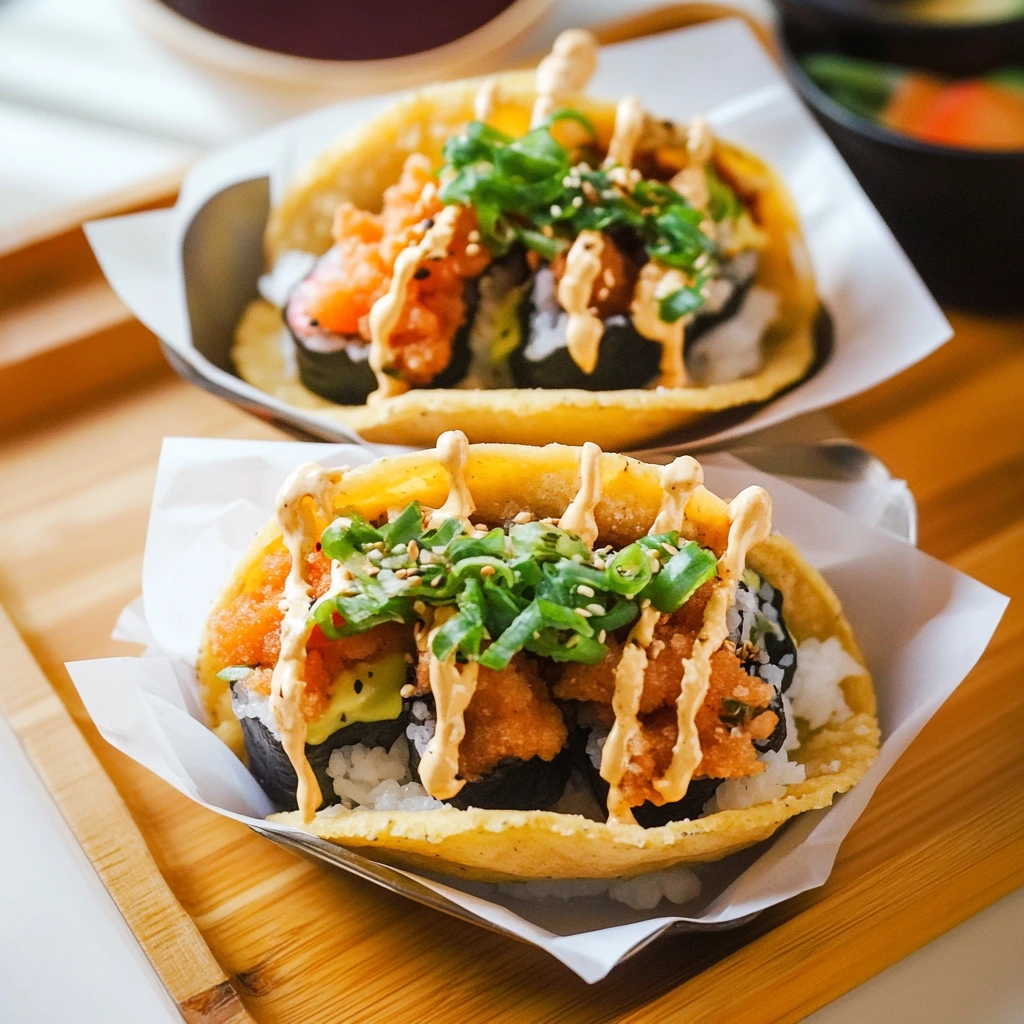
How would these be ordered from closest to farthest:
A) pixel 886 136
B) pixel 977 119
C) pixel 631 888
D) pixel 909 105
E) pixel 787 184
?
pixel 631 888, pixel 886 136, pixel 787 184, pixel 977 119, pixel 909 105

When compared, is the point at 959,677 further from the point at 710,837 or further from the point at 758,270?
the point at 758,270

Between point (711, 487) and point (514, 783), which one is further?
point (711, 487)

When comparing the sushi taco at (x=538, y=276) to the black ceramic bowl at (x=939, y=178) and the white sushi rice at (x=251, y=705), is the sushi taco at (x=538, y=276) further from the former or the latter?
the white sushi rice at (x=251, y=705)

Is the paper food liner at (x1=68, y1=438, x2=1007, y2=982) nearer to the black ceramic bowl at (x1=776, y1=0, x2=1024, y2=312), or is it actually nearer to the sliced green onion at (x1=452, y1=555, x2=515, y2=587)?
the sliced green onion at (x1=452, y1=555, x2=515, y2=587)

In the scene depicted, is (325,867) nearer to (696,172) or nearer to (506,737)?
(506,737)

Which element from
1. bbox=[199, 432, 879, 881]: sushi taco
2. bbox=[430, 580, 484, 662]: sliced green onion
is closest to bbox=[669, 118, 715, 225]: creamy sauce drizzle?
bbox=[199, 432, 879, 881]: sushi taco

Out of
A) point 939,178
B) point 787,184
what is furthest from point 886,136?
point 787,184

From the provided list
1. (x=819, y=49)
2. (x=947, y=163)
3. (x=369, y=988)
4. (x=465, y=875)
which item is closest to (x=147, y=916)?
(x=369, y=988)
